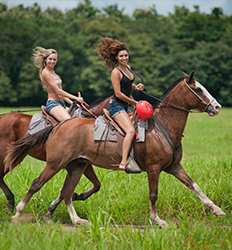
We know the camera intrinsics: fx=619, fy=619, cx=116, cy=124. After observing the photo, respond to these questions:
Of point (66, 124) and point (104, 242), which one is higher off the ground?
point (104, 242)

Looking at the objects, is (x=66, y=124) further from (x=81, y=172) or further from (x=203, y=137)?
(x=203, y=137)

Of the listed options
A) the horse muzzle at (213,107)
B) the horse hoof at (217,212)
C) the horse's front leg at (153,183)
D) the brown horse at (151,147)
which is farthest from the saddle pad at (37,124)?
the horse hoof at (217,212)

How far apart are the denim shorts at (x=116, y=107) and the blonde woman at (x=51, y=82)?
0.80 meters

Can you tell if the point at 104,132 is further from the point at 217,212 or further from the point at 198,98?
the point at 217,212

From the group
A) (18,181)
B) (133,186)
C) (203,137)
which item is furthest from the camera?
(203,137)

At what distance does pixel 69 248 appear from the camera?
597 centimetres

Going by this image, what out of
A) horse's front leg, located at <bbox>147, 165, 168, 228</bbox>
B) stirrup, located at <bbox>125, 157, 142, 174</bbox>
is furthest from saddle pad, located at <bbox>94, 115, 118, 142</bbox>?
horse's front leg, located at <bbox>147, 165, 168, 228</bbox>

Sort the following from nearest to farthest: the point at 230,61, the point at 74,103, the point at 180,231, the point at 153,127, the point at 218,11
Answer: the point at 180,231 < the point at 153,127 < the point at 74,103 < the point at 230,61 < the point at 218,11

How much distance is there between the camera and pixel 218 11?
299 ft

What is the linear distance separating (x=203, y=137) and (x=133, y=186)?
22.0m

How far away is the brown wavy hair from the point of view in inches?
364

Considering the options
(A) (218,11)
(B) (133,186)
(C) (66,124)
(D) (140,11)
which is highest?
(C) (66,124)

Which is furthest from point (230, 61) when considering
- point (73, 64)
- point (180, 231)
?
point (180, 231)

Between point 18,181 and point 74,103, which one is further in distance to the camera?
point 18,181
